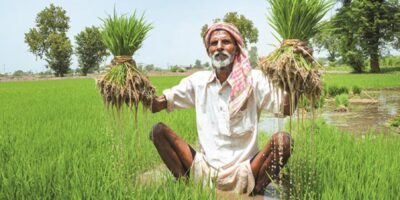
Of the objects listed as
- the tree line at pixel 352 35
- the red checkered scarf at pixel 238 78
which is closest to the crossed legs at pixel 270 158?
the red checkered scarf at pixel 238 78

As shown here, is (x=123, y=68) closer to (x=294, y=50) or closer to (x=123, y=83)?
(x=123, y=83)

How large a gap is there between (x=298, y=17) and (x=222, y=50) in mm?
699

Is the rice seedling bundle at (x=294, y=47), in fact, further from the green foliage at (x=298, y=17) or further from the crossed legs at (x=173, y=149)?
the crossed legs at (x=173, y=149)

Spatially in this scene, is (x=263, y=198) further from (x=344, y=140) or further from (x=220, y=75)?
(x=344, y=140)

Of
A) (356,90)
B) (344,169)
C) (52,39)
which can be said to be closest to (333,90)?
(356,90)

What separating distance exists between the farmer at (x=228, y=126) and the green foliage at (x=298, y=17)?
0.52 metres

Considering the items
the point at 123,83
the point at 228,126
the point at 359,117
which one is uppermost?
the point at 123,83

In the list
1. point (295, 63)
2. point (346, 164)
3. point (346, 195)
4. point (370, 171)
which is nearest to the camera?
point (295, 63)

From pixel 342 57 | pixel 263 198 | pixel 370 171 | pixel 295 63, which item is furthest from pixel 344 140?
pixel 342 57

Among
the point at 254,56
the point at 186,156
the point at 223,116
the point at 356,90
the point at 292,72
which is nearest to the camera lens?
the point at 292,72

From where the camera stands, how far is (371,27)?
2783 centimetres

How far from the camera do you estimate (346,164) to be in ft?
10.6

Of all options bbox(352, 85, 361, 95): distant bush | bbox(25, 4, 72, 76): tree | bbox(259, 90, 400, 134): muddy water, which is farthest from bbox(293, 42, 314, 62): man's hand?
bbox(25, 4, 72, 76): tree

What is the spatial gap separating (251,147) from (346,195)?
683mm
